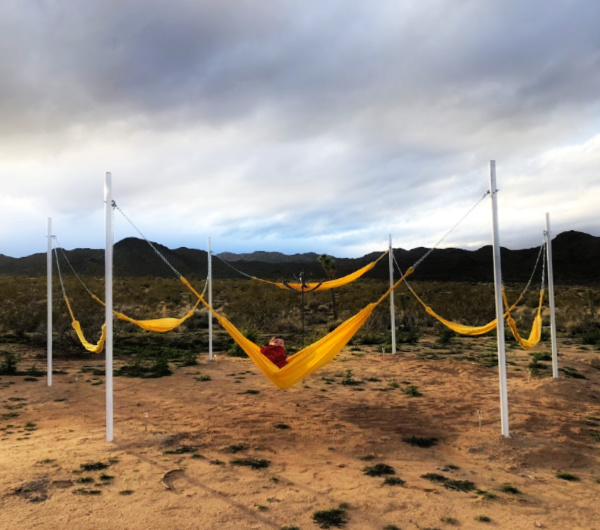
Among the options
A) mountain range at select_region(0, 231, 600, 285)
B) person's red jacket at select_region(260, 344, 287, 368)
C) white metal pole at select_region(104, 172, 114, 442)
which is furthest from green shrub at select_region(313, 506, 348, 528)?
mountain range at select_region(0, 231, 600, 285)

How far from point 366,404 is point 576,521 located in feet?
11.0

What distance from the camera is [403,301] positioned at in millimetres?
18875

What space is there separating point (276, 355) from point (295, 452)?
71.9 inches

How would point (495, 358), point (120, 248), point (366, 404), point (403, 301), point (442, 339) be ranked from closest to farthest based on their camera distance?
point (366, 404) → point (495, 358) → point (442, 339) → point (403, 301) → point (120, 248)

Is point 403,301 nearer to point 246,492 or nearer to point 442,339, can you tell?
point 442,339

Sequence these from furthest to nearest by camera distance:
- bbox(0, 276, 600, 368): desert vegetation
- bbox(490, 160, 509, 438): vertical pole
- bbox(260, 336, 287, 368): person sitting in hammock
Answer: bbox(0, 276, 600, 368): desert vegetation
bbox(260, 336, 287, 368): person sitting in hammock
bbox(490, 160, 509, 438): vertical pole

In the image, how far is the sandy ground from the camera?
3320mm

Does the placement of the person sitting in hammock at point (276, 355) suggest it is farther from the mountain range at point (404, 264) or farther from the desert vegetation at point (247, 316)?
the mountain range at point (404, 264)

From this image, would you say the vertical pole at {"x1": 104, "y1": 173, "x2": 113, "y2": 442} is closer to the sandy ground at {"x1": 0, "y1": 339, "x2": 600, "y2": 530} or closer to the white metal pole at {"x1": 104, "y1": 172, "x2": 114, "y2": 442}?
the white metal pole at {"x1": 104, "y1": 172, "x2": 114, "y2": 442}

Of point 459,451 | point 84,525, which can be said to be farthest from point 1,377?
point 459,451

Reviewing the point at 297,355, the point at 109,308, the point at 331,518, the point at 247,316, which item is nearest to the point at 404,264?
the point at 247,316

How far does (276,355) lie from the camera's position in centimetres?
630

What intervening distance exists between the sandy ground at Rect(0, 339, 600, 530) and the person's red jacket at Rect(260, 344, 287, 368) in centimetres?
64

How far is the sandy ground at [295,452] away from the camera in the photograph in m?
3.32
